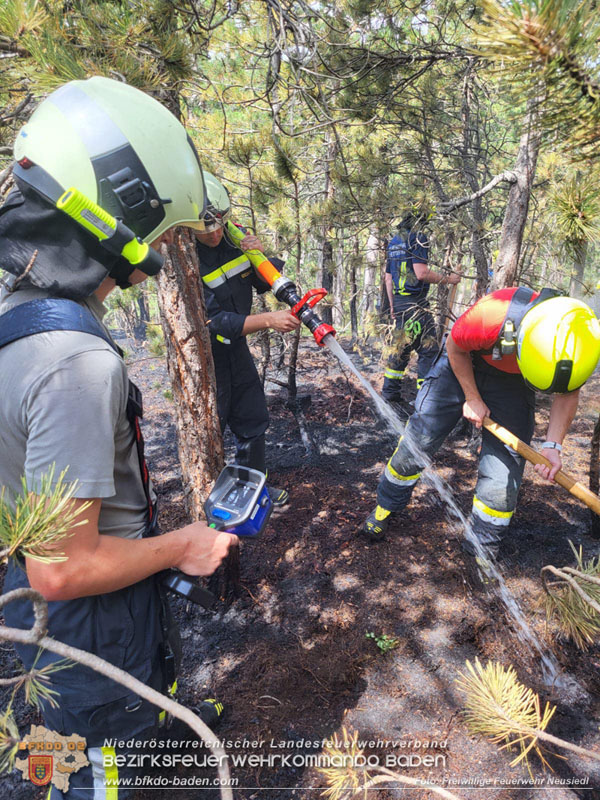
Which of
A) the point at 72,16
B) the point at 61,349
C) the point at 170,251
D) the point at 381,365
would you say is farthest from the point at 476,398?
the point at 381,365

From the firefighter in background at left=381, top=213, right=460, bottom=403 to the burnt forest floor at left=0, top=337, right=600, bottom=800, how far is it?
1.66m

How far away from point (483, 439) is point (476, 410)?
311 mm

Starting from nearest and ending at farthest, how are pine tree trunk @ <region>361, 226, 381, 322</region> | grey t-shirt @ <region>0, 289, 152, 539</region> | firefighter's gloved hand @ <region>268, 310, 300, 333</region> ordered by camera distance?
grey t-shirt @ <region>0, 289, 152, 539</region>
firefighter's gloved hand @ <region>268, 310, 300, 333</region>
pine tree trunk @ <region>361, 226, 381, 322</region>

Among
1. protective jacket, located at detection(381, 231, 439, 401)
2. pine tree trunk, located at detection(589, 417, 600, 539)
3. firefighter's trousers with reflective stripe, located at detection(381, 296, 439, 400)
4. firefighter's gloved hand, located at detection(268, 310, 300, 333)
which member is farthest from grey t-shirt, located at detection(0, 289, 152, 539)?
protective jacket, located at detection(381, 231, 439, 401)

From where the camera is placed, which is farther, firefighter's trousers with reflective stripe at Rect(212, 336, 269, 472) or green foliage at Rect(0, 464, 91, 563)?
firefighter's trousers with reflective stripe at Rect(212, 336, 269, 472)

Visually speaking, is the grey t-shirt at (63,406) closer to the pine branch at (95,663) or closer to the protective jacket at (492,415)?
the pine branch at (95,663)

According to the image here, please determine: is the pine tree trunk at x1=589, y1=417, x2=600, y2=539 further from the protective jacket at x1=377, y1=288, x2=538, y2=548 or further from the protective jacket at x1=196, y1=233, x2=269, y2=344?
the protective jacket at x1=196, y1=233, x2=269, y2=344

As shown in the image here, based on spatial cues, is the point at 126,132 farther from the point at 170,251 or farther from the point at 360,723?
the point at 360,723

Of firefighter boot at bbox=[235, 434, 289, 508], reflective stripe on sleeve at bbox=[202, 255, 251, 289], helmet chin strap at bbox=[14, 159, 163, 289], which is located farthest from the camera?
firefighter boot at bbox=[235, 434, 289, 508]

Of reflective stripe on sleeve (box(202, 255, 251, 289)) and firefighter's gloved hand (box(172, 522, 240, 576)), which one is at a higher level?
reflective stripe on sleeve (box(202, 255, 251, 289))

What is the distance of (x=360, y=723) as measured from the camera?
2.20 meters

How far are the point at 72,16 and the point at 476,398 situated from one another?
2.88 m

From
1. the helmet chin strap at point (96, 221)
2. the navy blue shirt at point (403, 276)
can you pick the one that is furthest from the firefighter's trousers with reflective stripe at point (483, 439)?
the navy blue shirt at point (403, 276)

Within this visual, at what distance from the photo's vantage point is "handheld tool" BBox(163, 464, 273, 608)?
5.14ft
